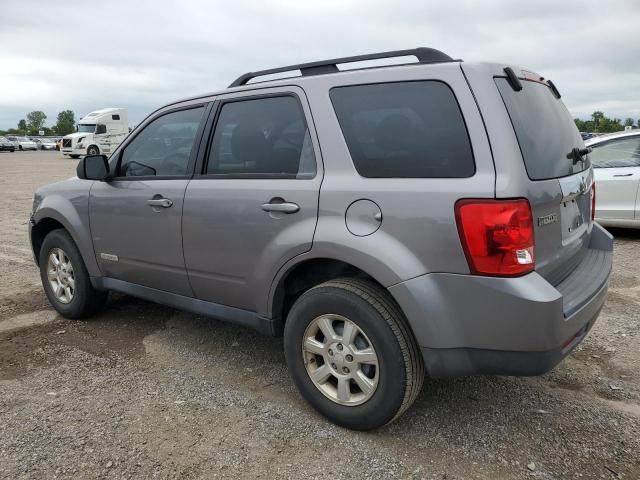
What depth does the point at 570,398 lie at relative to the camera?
10.5 ft

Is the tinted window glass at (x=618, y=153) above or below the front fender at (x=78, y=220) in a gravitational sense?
above

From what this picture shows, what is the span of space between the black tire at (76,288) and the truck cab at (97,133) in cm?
3044

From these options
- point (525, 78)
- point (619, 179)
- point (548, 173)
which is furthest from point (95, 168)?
point (619, 179)

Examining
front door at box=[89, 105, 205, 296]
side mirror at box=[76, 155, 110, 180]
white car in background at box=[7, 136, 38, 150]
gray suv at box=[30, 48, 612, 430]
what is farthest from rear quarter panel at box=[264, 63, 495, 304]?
white car in background at box=[7, 136, 38, 150]

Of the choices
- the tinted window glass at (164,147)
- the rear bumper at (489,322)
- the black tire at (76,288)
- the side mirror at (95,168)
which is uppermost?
the tinted window glass at (164,147)

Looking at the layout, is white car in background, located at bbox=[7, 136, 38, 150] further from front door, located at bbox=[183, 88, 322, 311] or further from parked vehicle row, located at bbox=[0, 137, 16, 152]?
front door, located at bbox=[183, 88, 322, 311]

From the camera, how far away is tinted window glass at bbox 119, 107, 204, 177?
141 inches

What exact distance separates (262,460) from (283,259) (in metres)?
0.99

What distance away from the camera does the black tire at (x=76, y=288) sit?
430 centimetres

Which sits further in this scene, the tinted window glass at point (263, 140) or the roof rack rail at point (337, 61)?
the tinted window glass at point (263, 140)

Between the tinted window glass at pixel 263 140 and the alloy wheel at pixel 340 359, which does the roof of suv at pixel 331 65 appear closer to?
the tinted window glass at pixel 263 140

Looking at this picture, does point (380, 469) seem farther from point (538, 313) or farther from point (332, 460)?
point (538, 313)

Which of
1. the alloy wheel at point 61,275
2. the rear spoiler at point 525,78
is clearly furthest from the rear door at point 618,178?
the alloy wheel at point 61,275

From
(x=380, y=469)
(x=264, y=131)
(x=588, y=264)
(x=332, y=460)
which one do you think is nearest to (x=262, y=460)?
(x=332, y=460)
